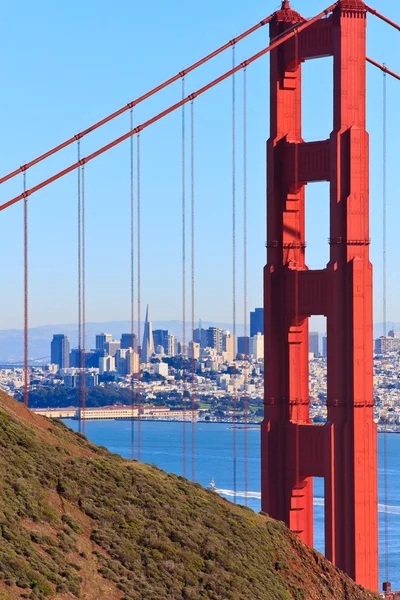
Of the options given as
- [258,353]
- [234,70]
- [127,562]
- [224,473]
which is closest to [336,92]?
[234,70]

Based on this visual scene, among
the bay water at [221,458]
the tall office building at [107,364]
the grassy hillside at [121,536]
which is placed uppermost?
the grassy hillside at [121,536]

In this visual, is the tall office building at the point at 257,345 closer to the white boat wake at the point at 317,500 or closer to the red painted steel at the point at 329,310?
the white boat wake at the point at 317,500

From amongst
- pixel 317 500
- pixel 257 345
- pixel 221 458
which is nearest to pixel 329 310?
pixel 317 500

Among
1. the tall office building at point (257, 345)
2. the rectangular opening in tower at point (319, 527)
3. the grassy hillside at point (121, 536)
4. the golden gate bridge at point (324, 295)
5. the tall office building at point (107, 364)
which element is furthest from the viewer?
the tall office building at point (107, 364)

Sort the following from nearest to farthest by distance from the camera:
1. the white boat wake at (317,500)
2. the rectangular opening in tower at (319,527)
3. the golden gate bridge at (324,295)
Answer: the golden gate bridge at (324,295), the rectangular opening in tower at (319,527), the white boat wake at (317,500)

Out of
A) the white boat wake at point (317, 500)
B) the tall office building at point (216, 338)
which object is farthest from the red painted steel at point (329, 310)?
the tall office building at point (216, 338)

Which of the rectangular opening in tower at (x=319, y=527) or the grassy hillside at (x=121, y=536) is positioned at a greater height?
the grassy hillside at (x=121, y=536)

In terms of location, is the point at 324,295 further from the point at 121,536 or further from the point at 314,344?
the point at 314,344

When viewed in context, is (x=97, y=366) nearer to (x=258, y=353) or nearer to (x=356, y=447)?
(x=258, y=353)

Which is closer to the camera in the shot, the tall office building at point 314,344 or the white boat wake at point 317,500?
the white boat wake at point 317,500
